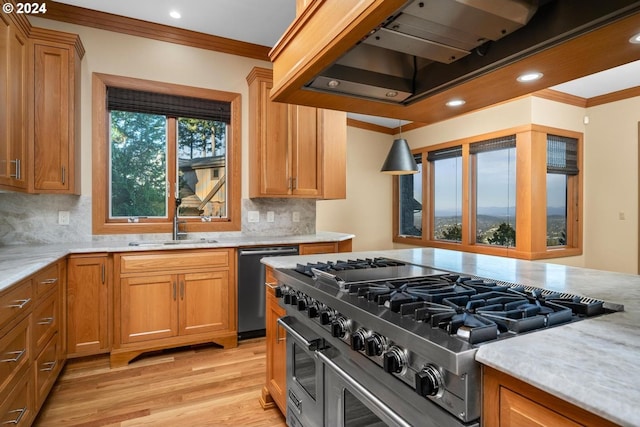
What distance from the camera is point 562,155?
479 centimetres

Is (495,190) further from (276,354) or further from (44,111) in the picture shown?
(44,111)

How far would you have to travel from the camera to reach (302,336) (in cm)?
158

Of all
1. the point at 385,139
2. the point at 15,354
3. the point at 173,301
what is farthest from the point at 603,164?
the point at 15,354

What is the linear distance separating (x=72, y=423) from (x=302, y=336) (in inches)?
63.5

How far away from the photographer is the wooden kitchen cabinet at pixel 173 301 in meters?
2.88

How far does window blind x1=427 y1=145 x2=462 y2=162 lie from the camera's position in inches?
216

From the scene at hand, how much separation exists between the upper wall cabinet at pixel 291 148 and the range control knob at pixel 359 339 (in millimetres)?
2615

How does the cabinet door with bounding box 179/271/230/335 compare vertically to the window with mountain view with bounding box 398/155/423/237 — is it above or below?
below

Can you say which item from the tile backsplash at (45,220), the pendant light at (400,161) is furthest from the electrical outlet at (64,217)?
the pendant light at (400,161)

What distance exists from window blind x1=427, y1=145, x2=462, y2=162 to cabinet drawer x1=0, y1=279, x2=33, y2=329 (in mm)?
5307

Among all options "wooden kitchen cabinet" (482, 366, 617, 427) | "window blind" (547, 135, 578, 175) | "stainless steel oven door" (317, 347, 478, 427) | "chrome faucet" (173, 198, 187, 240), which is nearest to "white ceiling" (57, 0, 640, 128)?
"window blind" (547, 135, 578, 175)

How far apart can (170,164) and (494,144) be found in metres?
4.17

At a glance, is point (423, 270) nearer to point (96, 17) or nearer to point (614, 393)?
point (614, 393)

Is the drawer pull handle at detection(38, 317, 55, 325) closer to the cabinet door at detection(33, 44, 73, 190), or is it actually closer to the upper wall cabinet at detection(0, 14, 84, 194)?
the upper wall cabinet at detection(0, 14, 84, 194)
